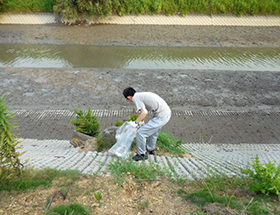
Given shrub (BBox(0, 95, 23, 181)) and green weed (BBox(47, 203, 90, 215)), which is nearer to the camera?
green weed (BBox(47, 203, 90, 215))

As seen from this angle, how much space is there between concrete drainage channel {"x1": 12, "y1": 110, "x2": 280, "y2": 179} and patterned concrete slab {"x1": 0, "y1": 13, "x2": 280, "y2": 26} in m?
13.3

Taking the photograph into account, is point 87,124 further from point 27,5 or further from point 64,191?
point 27,5

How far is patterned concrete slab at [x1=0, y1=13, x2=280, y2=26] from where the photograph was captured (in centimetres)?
2081

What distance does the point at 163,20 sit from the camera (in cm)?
2089

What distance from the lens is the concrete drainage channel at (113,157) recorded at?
471cm

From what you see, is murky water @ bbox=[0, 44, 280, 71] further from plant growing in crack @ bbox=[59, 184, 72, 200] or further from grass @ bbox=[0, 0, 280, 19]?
plant growing in crack @ bbox=[59, 184, 72, 200]

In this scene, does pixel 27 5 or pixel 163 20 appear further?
pixel 27 5

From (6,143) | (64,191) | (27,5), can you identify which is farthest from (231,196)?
(27,5)

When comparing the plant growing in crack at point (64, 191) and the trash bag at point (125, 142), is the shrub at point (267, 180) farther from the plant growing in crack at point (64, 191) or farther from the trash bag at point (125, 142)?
the plant growing in crack at point (64, 191)

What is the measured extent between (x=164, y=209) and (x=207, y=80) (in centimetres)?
878

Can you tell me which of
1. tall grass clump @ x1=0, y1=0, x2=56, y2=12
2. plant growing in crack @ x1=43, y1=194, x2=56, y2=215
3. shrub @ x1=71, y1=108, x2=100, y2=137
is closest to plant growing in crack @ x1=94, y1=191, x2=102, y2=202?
plant growing in crack @ x1=43, y1=194, x2=56, y2=215

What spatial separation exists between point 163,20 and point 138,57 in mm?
6956

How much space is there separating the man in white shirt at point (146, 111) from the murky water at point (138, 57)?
906 centimetres

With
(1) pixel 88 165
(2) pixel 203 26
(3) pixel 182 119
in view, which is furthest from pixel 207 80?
(2) pixel 203 26
